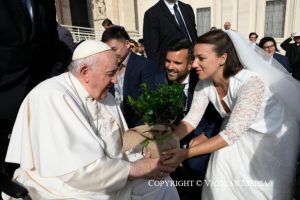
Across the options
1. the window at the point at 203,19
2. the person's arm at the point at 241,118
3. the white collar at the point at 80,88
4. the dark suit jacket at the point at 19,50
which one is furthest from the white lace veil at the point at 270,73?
the window at the point at 203,19

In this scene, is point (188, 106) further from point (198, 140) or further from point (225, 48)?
point (225, 48)

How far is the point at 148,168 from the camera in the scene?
80.9 inches

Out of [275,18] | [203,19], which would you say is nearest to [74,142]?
[275,18]

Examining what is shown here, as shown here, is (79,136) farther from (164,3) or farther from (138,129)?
(164,3)

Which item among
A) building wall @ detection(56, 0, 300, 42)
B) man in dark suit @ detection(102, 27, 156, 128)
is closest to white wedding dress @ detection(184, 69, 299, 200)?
man in dark suit @ detection(102, 27, 156, 128)

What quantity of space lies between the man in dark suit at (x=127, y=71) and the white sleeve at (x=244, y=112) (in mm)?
1207

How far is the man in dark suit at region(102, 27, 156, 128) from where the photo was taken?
11.5ft

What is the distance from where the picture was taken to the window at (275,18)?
16.2 metres

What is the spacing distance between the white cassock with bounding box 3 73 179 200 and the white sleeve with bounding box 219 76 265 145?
3.35 feet

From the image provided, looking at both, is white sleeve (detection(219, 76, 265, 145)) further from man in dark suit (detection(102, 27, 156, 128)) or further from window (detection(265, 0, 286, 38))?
window (detection(265, 0, 286, 38))

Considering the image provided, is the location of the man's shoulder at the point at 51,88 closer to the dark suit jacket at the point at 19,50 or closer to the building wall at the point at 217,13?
the dark suit jacket at the point at 19,50

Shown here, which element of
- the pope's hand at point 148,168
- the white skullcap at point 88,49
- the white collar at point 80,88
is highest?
the white skullcap at point 88,49

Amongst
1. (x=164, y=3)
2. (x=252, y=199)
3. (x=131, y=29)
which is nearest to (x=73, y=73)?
(x=252, y=199)

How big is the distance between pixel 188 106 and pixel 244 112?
1.08m
